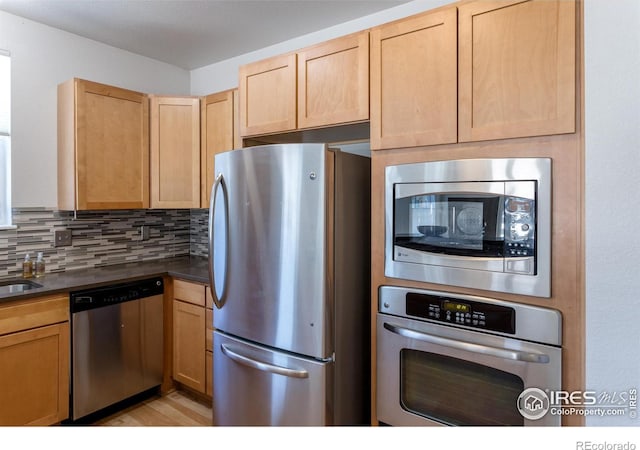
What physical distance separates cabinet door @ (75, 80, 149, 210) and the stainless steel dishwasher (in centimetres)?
63

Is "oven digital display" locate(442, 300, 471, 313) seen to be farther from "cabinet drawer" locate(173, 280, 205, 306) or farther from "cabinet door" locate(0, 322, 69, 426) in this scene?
"cabinet door" locate(0, 322, 69, 426)

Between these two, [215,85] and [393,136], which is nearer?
[393,136]

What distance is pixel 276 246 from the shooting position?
5.61ft

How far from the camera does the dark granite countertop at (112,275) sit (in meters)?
2.05

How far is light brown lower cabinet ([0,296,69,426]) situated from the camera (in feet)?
6.25

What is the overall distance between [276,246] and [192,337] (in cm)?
123

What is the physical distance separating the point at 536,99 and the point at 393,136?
54 cm

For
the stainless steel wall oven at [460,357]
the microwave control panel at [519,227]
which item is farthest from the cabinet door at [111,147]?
the microwave control panel at [519,227]

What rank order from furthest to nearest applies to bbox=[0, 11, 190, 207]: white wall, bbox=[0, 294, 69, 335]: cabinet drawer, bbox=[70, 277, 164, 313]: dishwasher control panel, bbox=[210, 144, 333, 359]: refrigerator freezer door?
bbox=[0, 11, 190, 207]: white wall, bbox=[70, 277, 164, 313]: dishwasher control panel, bbox=[0, 294, 69, 335]: cabinet drawer, bbox=[210, 144, 333, 359]: refrigerator freezer door
